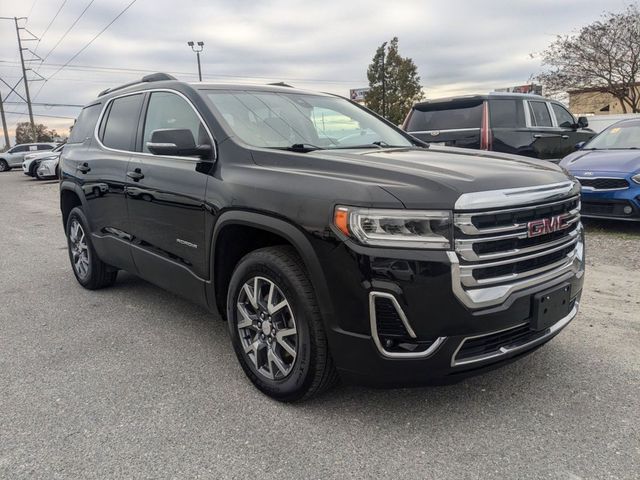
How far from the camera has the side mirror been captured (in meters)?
3.26

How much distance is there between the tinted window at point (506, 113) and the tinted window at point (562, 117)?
143 centimetres

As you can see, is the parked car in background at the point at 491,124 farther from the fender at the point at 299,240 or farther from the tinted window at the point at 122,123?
the fender at the point at 299,240

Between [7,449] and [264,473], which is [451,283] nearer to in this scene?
[264,473]

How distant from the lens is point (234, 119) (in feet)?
11.5

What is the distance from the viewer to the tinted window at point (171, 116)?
350cm

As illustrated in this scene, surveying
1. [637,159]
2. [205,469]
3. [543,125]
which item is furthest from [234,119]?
[543,125]

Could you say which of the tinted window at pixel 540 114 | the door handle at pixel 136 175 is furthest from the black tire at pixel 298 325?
the tinted window at pixel 540 114

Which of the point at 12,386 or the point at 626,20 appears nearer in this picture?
the point at 12,386

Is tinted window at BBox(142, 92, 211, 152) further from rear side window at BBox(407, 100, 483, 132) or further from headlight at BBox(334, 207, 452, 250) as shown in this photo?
rear side window at BBox(407, 100, 483, 132)

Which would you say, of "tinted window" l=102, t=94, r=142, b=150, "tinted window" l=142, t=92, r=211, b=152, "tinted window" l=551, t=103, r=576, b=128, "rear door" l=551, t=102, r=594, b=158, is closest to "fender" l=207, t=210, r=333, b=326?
"tinted window" l=142, t=92, r=211, b=152

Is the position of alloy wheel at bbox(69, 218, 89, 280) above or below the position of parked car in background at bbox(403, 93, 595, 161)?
below

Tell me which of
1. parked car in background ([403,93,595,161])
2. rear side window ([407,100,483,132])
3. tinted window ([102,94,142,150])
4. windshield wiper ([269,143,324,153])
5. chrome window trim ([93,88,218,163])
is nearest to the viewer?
windshield wiper ([269,143,324,153])

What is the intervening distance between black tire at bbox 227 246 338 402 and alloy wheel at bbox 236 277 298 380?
0.11 ft

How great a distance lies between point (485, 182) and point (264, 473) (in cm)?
169
